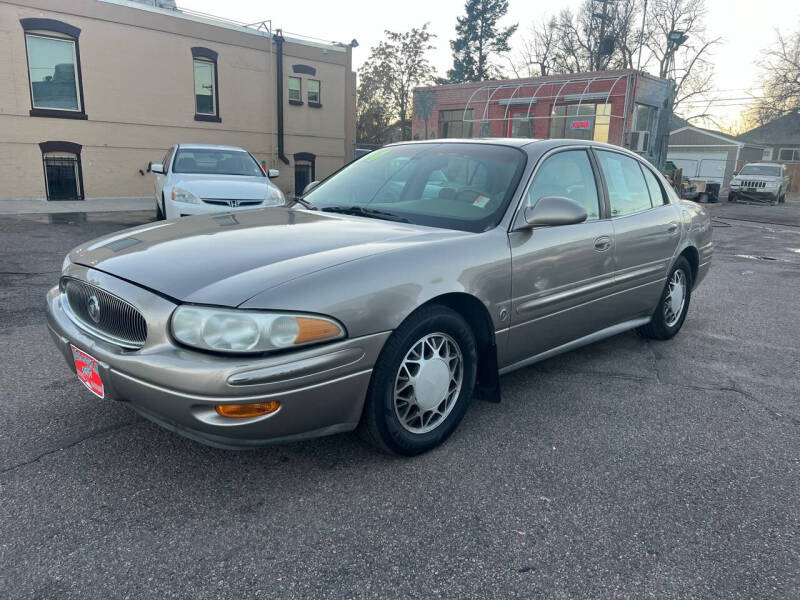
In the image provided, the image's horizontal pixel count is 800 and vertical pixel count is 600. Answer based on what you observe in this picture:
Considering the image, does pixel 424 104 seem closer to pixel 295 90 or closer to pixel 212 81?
pixel 295 90

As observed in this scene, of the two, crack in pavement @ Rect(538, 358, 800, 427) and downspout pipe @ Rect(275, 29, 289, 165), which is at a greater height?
downspout pipe @ Rect(275, 29, 289, 165)

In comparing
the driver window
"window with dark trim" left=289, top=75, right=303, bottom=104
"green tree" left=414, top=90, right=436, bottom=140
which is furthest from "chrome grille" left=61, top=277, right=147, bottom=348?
"green tree" left=414, top=90, right=436, bottom=140

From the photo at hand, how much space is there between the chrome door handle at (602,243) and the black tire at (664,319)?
1137mm

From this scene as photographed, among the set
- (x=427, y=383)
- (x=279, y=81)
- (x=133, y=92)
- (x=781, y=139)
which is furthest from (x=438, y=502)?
(x=781, y=139)

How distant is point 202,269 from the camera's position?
8.11 ft

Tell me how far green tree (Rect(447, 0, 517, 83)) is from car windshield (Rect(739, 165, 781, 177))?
2245 cm

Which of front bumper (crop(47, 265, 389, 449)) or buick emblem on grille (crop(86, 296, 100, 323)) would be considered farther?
buick emblem on grille (crop(86, 296, 100, 323))

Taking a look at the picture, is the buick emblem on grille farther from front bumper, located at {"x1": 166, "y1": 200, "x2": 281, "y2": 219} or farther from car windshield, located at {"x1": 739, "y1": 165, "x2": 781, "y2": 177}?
car windshield, located at {"x1": 739, "y1": 165, "x2": 781, "y2": 177}

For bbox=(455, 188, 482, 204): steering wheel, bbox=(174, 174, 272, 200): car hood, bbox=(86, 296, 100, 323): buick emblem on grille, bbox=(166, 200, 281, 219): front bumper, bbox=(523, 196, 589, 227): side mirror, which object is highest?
bbox=(455, 188, 482, 204): steering wheel

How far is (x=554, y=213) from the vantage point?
3127mm

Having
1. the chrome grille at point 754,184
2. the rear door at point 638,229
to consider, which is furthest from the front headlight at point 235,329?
the chrome grille at point 754,184

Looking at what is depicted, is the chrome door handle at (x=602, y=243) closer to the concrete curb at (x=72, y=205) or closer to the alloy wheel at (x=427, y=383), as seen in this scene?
the alloy wheel at (x=427, y=383)

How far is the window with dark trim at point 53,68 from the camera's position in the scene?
14.5 m

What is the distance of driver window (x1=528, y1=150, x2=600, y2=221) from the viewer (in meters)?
3.49
